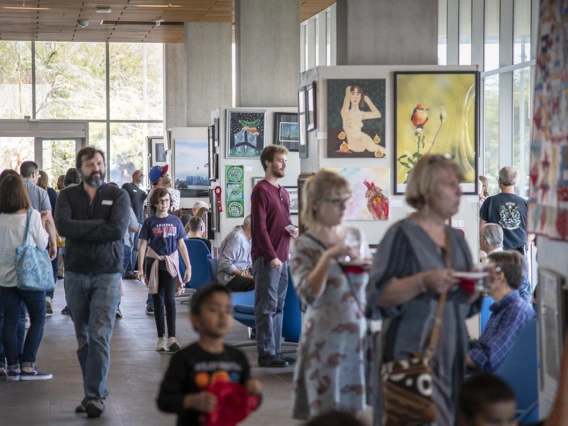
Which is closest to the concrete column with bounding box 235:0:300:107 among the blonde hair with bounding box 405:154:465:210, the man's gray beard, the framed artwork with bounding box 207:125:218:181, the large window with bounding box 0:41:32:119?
the framed artwork with bounding box 207:125:218:181

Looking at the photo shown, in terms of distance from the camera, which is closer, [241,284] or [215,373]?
[215,373]

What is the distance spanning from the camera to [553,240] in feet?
12.9

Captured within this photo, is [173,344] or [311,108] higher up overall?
[311,108]

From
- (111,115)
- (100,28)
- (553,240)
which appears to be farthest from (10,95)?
(553,240)

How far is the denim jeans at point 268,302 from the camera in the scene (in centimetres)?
811

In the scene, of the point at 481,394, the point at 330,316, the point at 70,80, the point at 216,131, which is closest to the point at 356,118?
the point at 330,316

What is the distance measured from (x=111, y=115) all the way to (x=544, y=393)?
77.6ft

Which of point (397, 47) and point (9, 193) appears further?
point (397, 47)

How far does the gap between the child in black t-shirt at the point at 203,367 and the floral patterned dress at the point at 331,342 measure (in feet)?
2.07

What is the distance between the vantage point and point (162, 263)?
8.80 meters

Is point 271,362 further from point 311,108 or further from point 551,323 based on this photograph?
point 551,323

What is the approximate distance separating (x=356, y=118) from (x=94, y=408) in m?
3.03

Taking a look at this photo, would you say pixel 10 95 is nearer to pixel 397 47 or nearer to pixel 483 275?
pixel 397 47

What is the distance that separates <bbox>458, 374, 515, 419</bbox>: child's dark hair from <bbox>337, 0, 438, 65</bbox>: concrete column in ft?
19.0
